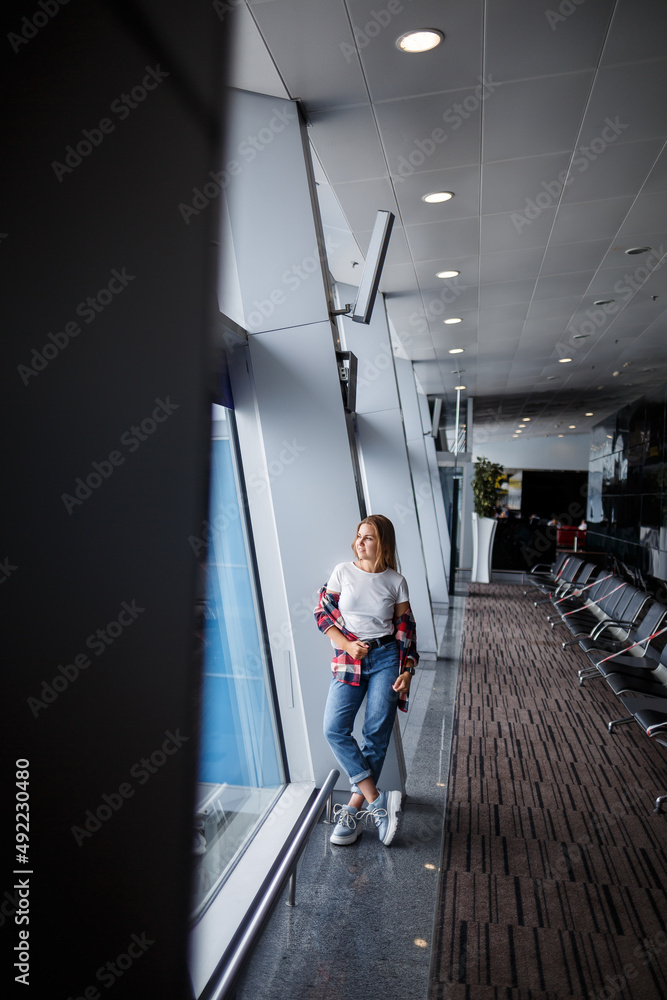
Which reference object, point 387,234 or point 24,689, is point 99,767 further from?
point 387,234

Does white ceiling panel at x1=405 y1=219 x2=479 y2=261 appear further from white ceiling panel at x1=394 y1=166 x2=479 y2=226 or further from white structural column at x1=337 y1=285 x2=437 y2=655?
white structural column at x1=337 y1=285 x2=437 y2=655

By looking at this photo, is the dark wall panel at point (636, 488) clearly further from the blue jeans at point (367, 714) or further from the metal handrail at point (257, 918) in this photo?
the metal handrail at point (257, 918)

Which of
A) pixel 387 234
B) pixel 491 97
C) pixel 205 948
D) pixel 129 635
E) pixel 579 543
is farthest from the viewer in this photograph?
pixel 579 543

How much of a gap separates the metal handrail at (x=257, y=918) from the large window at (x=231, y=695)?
0.38m

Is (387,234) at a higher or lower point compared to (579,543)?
higher

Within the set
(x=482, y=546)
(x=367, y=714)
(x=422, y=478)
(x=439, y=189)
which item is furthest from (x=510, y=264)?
(x=482, y=546)

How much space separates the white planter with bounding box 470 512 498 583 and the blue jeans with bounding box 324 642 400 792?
32.7ft

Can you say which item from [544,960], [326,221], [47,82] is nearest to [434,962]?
[544,960]

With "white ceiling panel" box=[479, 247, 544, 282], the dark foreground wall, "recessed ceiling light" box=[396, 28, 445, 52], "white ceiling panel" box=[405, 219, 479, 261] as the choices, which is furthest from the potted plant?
the dark foreground wall

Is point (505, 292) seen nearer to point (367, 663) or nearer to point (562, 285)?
point (562, 285)

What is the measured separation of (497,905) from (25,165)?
312cm

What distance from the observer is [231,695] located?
10.9 ft

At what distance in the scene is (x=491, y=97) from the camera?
3.30 meters

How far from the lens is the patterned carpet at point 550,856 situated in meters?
2.44
